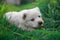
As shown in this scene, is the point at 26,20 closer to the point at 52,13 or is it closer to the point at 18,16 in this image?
the point at 18,16

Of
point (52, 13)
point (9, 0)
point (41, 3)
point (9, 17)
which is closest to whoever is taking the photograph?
point (52, 13)

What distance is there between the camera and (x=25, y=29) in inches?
224

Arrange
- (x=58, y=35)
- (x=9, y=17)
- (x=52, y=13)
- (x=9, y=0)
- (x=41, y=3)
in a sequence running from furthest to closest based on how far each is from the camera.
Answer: (x=9, y=0)
(x=41, y=3)
(x=9, y=17)
(x=52, y=13)
(x=58, y=35)

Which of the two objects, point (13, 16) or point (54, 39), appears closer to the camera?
point (54, 39)

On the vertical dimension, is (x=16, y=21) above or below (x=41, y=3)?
below

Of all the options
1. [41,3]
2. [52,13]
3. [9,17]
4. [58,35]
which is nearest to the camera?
[58,35]

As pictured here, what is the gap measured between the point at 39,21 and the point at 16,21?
0.79m

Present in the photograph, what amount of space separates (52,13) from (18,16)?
2.24m

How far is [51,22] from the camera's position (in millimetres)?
3979

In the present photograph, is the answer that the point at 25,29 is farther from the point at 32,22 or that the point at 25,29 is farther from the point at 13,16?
the point at 13,16

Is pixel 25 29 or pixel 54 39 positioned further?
pixel 25 29

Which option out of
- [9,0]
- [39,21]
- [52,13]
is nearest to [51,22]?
[52,13]

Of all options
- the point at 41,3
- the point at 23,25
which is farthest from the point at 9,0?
the point at 23,25

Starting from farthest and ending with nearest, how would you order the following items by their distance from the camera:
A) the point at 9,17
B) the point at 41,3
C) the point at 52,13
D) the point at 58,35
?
the point at 41,3
the point at 9,17
the point at 52,13
the point at 58,35
